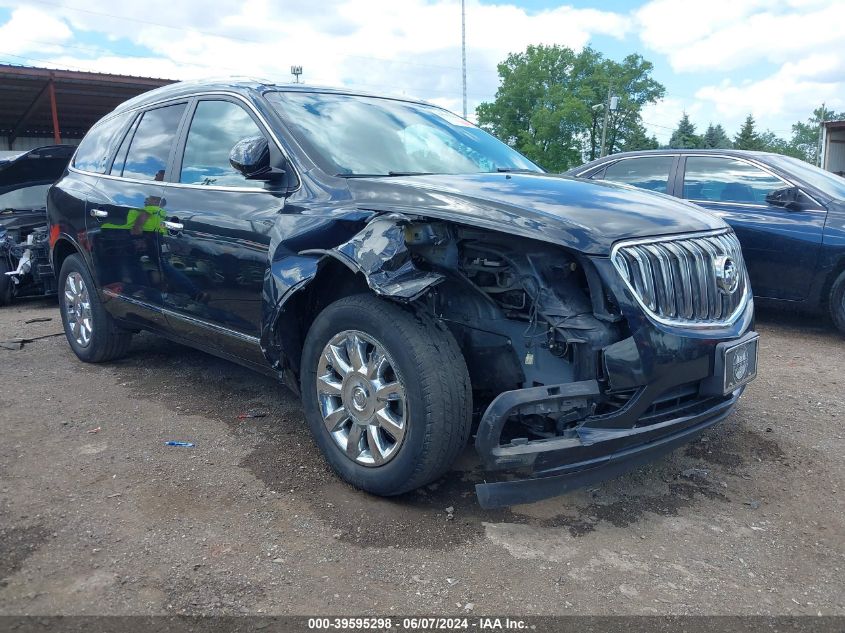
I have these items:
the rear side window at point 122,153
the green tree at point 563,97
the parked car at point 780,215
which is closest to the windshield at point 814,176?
the parked car at point 780,215

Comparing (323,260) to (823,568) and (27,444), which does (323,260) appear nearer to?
(27,444)

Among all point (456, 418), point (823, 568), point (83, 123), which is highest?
point (83, 123)

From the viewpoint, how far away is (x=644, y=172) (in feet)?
23.5

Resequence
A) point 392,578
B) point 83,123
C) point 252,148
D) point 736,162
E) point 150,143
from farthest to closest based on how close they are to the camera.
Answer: point 83,123, point 736,162, point 150,143, point 252,148, point 392,578

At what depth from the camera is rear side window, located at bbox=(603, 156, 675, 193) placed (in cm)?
698

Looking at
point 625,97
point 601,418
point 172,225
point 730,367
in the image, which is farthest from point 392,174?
point 625,97

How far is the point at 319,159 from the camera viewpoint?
3.46m

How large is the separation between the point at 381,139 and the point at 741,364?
2162mm

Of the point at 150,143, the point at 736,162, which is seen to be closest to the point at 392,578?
the point at 150,143

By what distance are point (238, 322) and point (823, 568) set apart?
9.45 ft

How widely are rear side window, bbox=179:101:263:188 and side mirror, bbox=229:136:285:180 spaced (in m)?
0.17

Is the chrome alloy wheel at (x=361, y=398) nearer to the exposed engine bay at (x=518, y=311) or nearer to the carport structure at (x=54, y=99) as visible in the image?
the exposed engine bay at (x=518, y=311)

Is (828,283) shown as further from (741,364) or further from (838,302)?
(741,364)

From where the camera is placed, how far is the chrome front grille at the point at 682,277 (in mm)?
2734
